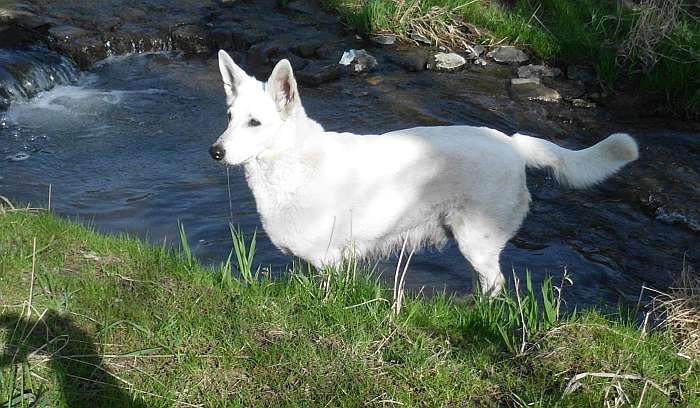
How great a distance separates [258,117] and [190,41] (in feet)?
24.2

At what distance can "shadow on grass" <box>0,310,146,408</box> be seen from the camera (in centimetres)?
312

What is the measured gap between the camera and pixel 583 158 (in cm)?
476

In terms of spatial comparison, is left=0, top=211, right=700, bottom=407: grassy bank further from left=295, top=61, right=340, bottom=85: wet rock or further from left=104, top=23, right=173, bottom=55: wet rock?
left=104, top=23, right=173, bottom=55: wet rock

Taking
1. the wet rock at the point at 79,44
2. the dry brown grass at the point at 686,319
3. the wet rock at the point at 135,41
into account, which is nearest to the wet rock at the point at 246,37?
the wet rock at the point at 135,41

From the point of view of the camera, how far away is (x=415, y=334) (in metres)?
3.66

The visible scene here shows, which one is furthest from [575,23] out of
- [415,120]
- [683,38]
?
[415,120]

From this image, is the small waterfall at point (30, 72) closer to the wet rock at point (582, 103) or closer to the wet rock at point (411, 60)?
the wet rock at point (411, 60)

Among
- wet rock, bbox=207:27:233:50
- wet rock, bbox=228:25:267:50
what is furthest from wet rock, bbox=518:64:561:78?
wet rock, bbox=207:27:233:50

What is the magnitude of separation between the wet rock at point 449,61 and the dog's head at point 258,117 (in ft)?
19.5

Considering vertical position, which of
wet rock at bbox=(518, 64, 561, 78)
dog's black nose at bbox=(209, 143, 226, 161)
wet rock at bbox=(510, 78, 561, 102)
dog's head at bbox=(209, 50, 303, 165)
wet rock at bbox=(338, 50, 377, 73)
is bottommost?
wet rock at bbox=(510, 78, 561, 102)

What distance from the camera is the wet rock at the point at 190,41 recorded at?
11.2 m

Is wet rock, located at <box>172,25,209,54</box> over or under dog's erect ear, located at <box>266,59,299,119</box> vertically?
under

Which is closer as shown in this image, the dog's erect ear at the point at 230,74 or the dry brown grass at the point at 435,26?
the dog's erect ear at the point at 230,74

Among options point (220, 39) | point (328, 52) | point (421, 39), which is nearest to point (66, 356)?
point (328, 52)
